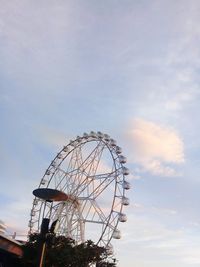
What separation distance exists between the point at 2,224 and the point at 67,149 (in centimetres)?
1953

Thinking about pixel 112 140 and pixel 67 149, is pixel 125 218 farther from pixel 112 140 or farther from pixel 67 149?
pixel 67 149

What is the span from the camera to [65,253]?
145 ft

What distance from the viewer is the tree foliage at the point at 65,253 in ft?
144

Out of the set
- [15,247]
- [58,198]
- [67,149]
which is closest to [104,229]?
[15,247]

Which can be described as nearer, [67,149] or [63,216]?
[63,216]

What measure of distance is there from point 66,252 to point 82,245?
3.02 meters

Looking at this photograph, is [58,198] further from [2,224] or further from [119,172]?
[2,224]

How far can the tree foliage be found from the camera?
43781 mm

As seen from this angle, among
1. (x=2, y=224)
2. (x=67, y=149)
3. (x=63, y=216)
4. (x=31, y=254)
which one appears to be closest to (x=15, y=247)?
(x=31, y=254)

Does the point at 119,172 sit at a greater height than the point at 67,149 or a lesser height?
lesser

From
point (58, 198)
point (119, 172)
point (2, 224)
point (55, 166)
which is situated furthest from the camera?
point (2, 224)

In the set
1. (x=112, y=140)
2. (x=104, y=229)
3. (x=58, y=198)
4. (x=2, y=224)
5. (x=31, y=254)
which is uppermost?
(x=112, y=140)

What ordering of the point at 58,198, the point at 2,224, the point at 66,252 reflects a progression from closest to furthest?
the point at 58,198 < the point at 66,252 < the point at 2,224

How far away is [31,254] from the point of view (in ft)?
147
